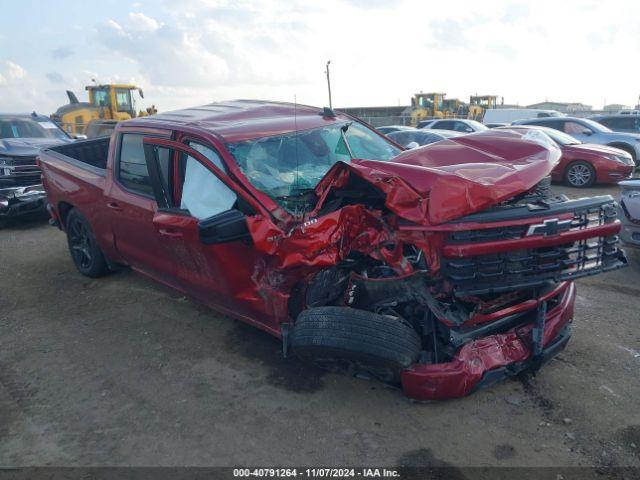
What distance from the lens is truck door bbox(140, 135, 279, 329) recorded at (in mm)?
3426

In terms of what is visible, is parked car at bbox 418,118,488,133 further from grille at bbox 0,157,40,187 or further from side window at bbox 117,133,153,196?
side window at bbox 117,133,153,196

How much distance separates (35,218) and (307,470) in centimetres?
872

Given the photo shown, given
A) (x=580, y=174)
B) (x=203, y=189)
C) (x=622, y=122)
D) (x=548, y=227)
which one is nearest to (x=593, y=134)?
(x=580, y=174)

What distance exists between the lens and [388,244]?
10.4 feet

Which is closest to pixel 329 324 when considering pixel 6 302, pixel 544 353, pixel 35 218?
pixel 544 353

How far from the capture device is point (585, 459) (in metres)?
2.71

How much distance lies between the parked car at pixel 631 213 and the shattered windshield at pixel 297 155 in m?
2.74

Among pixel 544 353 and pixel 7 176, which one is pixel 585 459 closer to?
pixel 544 353

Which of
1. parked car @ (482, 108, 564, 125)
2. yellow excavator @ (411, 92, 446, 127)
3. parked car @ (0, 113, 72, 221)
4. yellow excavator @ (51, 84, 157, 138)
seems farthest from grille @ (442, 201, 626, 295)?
yellow excavator @ (411, 92, 446, 127)

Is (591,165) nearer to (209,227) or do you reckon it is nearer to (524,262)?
(524,262)

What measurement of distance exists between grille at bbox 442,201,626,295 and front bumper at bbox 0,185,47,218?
7.56 meters

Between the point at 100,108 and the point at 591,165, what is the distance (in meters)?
18.5

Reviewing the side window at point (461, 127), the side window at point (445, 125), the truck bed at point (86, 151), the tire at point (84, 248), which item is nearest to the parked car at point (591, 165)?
the side window at point (461, 127)

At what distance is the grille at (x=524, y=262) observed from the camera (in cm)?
289
